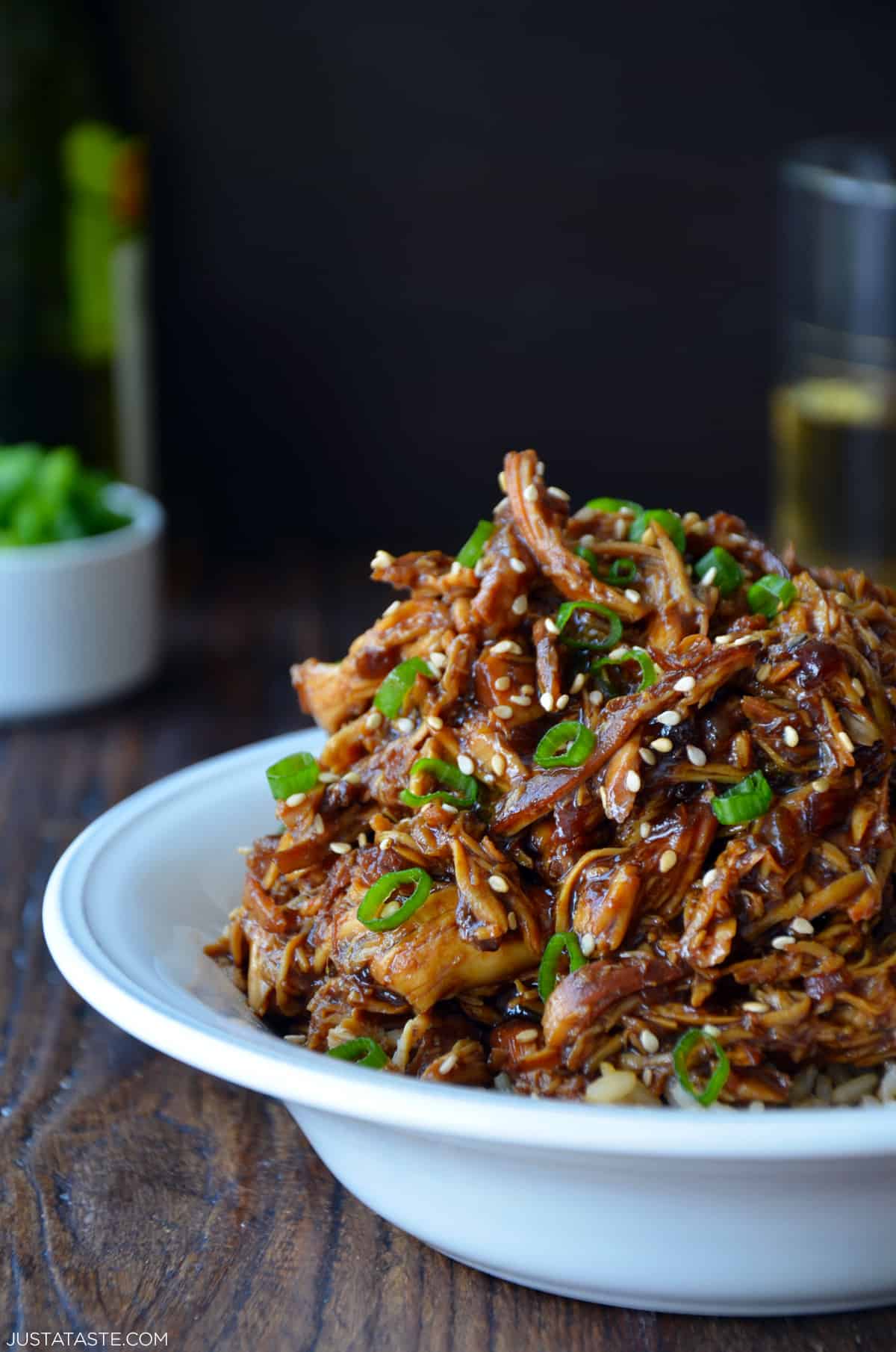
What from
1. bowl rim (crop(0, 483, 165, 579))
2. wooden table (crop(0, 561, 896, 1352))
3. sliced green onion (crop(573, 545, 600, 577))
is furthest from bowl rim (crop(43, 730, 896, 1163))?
bowl rim (crop(0, 483, 165, 579))

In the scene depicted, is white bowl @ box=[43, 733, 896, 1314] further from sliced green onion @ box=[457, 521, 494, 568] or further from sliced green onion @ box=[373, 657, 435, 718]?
sliced green onion @ box=[457, 521, 494, 568]

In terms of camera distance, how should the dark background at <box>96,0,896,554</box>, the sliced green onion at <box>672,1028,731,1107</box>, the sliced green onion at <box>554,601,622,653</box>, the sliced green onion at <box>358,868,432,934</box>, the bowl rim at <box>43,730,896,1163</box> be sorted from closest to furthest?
the bowl rim at <box>43,730,896,1163</box>, the sliced green onion at <box>672,1028,731,1107</box>, the sliced green onion at <box>358,868,432,934</box>, the sliced green onion at <box>554,601,622,653</box>, the dark background at <box>96,0,896,554</box>

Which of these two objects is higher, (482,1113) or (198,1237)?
(482,1113)

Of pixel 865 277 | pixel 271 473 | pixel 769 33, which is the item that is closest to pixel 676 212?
pixel 769 33

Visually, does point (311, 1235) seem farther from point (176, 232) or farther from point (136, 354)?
point (176, 232)

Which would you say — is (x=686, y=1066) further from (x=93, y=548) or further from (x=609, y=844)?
(x=93, y=548)

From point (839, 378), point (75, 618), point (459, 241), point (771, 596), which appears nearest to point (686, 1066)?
point (771, 596)
